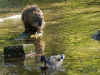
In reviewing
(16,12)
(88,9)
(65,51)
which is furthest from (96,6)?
(65,51)

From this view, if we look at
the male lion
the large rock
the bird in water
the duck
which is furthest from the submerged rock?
the large rock

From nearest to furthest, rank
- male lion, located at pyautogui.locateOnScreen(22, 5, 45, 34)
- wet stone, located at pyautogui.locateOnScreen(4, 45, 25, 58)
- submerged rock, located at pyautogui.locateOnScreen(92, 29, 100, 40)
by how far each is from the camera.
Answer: wet stone, located at pyautogui.locateOnScreen(4, 45, 25, 58) → submerged rock, located at pyautogui.locateOnScreen(92, 29, 100, 40) → male lion, located at pyautogui.locateOnScreen(22, 5, 45, 34)

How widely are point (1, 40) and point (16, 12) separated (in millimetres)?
5603

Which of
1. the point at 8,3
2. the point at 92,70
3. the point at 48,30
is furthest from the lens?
the point at 8,3

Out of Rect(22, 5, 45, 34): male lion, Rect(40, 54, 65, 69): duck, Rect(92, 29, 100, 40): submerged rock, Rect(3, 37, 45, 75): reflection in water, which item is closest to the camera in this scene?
Rect(40, 54, 65, 69): duck

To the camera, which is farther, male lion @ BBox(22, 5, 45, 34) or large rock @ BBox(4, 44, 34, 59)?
male lion @ BBox(22, 5, 45, 34)

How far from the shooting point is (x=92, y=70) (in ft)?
22.4

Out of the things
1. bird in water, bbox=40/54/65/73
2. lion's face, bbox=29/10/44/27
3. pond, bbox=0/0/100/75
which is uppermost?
lion's face, bbox=29/10/44/27

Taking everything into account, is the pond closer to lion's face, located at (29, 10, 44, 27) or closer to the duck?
the duck

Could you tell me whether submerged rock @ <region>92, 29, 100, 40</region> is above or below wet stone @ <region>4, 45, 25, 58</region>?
below

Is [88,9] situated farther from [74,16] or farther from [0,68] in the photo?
[0,68]

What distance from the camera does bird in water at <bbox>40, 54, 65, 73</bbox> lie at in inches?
272

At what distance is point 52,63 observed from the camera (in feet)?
23.4

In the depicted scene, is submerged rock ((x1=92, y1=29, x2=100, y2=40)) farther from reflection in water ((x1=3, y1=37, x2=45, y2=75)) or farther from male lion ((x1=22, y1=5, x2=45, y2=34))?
male lion ((x1=22, y1=5, x2=45, y2=34))
